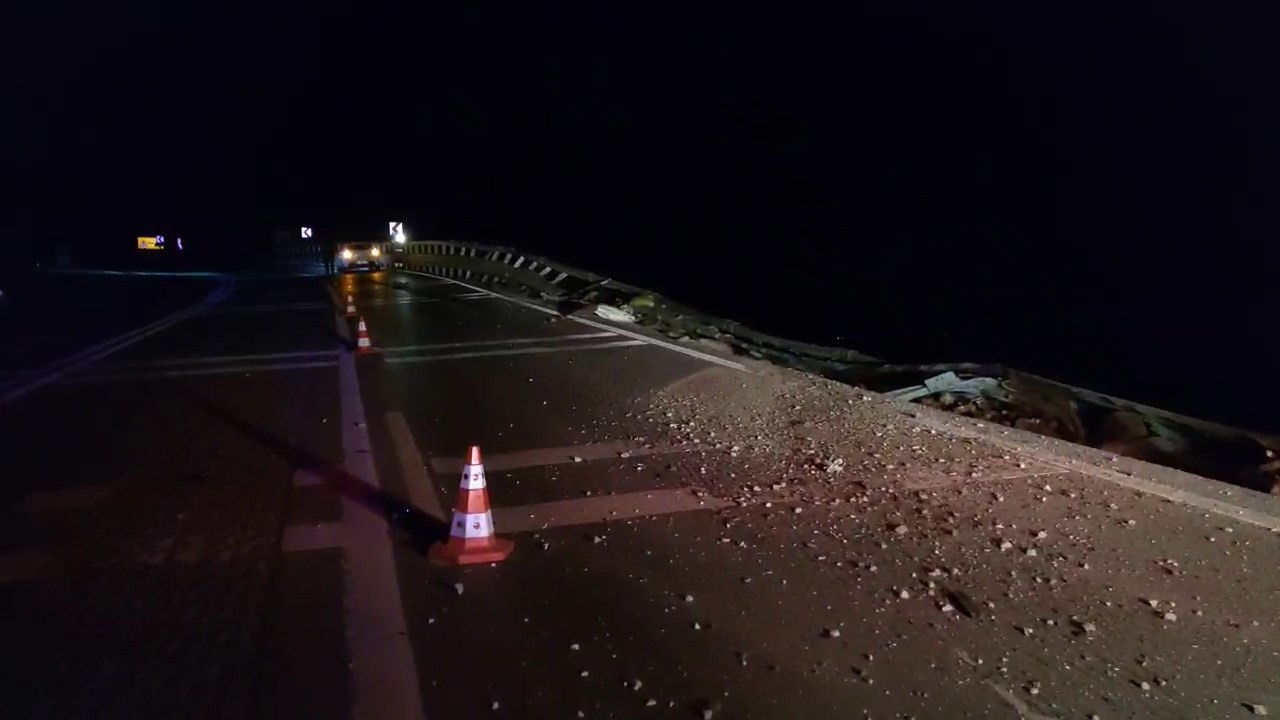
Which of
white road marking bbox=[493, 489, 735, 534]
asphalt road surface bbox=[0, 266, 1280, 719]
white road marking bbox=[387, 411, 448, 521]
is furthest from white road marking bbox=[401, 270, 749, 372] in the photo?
white road marking bbox=[493, 489, 735, 534]

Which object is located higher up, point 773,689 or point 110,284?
point 773,689

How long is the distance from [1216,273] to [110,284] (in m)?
59.7

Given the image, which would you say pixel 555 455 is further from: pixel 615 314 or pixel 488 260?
A: pixel 488 260

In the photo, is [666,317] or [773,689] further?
[666,317]

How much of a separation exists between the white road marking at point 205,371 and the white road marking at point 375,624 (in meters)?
7.05

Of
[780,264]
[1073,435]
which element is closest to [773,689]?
[1073,435]

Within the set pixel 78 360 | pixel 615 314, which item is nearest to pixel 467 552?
pixel 78 360

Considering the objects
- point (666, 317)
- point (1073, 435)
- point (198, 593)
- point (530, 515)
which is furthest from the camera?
point (666, 317)

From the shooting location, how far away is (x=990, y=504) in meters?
7.70

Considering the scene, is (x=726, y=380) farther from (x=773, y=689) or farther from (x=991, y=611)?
(x=773, y=689)

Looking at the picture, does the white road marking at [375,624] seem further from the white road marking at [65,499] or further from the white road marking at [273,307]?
the white road marking at [273,307]

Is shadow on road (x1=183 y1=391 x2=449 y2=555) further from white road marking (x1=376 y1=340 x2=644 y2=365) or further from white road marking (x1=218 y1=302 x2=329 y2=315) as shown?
white road marking (x1=218 y1=302 x2=329 y2=315)

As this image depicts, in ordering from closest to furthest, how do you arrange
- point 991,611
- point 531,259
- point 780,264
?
1. point 991,611
2. point 531,259
3. point 780,264

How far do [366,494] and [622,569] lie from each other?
271 centimetres
